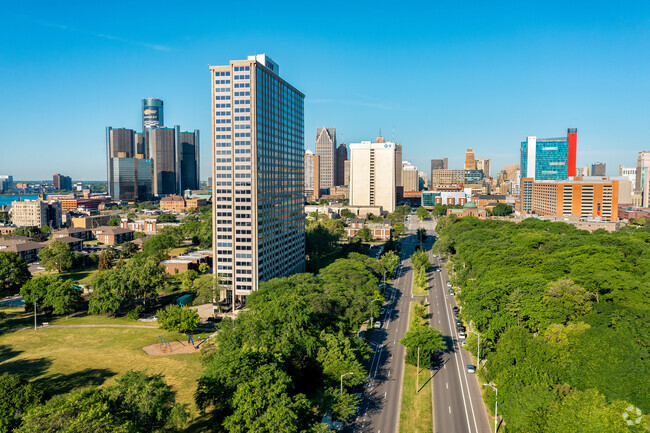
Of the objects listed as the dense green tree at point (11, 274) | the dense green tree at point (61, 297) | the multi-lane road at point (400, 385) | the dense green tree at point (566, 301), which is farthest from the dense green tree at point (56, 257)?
the dense green tree at point (566, 301)

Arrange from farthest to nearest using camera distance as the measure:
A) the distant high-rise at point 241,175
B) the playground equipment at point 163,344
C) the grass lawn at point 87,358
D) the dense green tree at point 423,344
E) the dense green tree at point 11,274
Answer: the dense green tree at point 11,274
the distant high-rise at point 241,175
the playground equipment at point 163,344
the dense green tree at point 423,344
the grass lawn at point 87,358

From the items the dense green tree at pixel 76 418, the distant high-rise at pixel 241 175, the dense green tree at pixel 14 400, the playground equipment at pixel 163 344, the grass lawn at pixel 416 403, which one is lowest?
the grass lawn at pixel 416 403

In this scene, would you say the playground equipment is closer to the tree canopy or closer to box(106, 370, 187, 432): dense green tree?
box(106, 370, 187, 432): dense green tree

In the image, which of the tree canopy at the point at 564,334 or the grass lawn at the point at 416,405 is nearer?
the tree canopy at the point at 564,334

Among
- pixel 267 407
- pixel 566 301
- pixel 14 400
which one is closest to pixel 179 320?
pixel 14 400

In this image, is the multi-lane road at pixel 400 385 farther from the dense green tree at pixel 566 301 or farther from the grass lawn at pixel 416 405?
the dense green tree at pixel 566 301

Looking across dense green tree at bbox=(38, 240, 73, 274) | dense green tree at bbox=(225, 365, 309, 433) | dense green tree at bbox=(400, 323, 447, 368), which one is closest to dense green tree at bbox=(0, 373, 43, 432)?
dense green tree at bbox=(225, 365, 309, 433)

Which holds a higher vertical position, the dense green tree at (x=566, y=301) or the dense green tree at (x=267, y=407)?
the dense green tree at (x=566, y=301)
